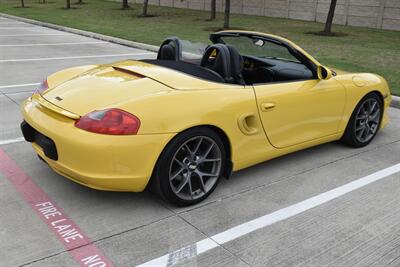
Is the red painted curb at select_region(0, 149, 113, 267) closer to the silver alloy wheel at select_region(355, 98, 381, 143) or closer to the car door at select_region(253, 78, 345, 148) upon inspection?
the car door at select_region(253, 78, 345, 148)

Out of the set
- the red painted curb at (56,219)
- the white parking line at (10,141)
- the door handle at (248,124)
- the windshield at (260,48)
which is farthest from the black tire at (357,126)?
the white parking line at (10,141)

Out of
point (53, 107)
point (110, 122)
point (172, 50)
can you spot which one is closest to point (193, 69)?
point (172, 50)

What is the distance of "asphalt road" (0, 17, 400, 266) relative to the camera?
288cm

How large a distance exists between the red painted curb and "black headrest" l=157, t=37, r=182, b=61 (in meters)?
1.76

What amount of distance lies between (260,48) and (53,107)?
7.11 ft

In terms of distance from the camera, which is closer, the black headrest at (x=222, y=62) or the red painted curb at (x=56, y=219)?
the red painted curb at (x=56, y=219)

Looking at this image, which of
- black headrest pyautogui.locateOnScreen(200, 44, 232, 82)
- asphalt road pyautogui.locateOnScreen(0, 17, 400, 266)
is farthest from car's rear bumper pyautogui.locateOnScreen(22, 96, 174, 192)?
black headrest pyautogui.locateOnScreen(200, 44, 232, 82)

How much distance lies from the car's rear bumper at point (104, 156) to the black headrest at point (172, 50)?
144cm

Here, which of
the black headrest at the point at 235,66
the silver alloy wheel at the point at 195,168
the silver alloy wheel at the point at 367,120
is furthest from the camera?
the silver alloy wheel at the point at 367,120

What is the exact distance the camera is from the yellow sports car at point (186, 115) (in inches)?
123

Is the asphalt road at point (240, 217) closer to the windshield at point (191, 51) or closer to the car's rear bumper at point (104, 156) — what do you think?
the car's rear bumper at point (104, 156)

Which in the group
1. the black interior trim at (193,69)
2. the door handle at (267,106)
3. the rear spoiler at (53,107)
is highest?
the black interior trim at (193,69)

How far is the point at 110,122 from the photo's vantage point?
10.1 feet

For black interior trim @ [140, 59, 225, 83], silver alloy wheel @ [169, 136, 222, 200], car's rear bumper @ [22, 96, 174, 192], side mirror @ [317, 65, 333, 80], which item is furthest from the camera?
side mirror @ [317, 65, 333, 80]
